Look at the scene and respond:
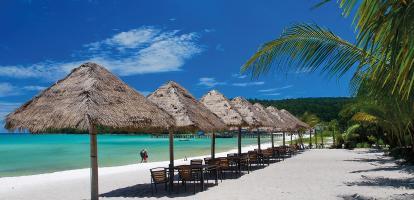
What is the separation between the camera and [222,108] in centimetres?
1443

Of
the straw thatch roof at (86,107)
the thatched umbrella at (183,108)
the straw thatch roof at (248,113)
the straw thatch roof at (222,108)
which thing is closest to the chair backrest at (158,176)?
the thatched umbrella at (183,108)

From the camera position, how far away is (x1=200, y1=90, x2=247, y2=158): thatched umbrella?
14219 mm

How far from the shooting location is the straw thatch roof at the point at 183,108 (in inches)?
414

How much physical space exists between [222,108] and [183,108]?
3878 millimetres

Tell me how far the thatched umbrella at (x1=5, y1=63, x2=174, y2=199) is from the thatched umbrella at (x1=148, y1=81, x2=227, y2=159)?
5.45 ft

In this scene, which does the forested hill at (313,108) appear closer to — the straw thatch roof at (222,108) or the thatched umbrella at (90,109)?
the straw thatch roof at (222,108)

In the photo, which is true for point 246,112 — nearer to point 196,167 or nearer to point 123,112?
point 196,167

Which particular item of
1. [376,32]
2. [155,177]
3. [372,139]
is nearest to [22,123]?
[155,177]

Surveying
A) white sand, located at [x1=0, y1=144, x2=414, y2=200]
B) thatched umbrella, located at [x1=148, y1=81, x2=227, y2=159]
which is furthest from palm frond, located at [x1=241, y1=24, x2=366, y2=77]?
thatched umbrella, located at [x1=148, y1=81, x2=227, y2=159]

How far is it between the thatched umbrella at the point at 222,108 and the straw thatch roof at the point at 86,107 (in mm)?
5552

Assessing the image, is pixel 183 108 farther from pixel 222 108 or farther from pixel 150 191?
pixel 222 108

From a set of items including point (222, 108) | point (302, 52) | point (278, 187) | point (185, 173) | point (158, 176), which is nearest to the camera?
point (302, 52)

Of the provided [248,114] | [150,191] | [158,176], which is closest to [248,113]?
[248,114]

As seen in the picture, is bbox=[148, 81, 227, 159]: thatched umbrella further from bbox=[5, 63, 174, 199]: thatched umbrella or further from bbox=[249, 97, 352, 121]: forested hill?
bbox=[249, 97, 352, 121]: forested hill
